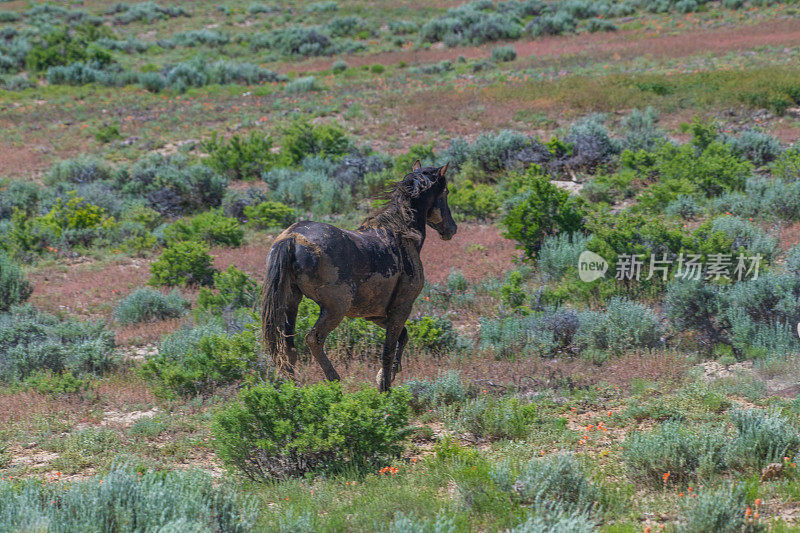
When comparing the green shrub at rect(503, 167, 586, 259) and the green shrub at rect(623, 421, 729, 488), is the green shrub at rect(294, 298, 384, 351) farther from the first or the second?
the green shrub at rect(503, 167, 586, 259)

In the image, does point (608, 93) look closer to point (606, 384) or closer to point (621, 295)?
point (621, 295)

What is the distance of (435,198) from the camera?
818 centimetres

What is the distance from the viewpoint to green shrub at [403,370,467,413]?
8.02 meters

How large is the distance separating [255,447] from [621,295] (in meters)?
6.98

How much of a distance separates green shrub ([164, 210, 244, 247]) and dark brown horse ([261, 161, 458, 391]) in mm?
8489

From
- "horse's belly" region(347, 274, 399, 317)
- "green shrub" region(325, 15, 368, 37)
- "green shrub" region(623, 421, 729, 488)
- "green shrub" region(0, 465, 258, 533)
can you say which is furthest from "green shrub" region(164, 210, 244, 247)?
"green shrub" region(325, 15, 368, 37)

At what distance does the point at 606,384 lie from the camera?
845 centimetres

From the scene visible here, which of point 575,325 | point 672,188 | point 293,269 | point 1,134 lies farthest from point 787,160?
point 1,134

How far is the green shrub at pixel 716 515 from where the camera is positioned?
15.5ft

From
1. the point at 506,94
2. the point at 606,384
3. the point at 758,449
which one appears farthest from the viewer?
the point at 506,94

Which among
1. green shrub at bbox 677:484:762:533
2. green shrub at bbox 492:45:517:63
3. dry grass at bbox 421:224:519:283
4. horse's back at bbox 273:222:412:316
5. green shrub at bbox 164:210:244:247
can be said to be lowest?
dry grass at bbox 421:224:519:283

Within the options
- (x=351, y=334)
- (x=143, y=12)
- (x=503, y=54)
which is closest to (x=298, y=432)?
(x=351, y=334)

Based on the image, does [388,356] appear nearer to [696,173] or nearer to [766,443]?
[766,443]

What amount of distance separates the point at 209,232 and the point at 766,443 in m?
12.4
